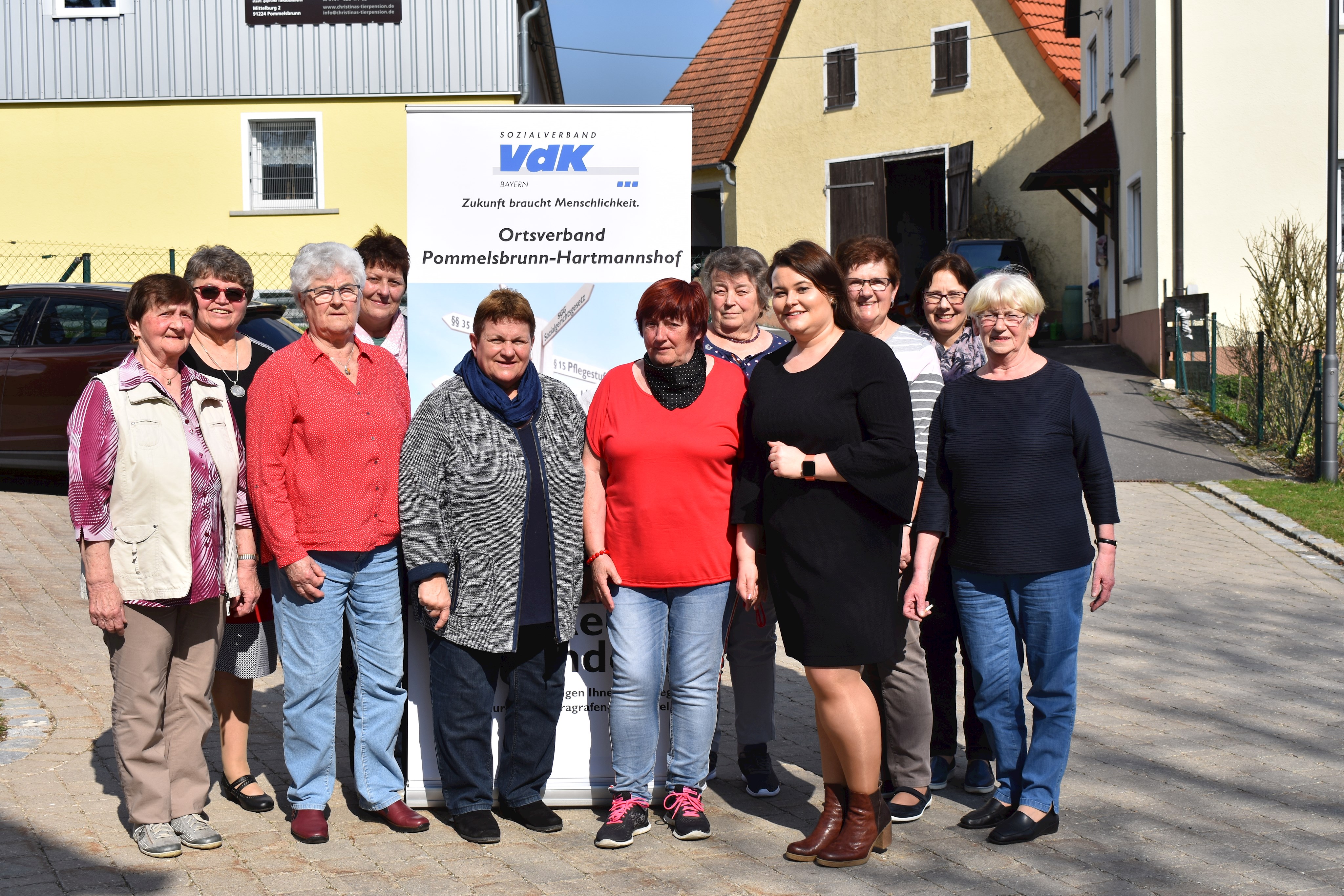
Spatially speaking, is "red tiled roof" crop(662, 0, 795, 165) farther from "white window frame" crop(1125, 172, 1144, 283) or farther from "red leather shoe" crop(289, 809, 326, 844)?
"red leather shoe" crop(289, 809, 326, 844)

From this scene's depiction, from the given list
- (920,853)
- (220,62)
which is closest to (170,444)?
(920,853)

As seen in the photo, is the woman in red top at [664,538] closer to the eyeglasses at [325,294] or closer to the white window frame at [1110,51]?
the eyeglasses at [325,294]

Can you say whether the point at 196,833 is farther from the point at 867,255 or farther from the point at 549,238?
the point at 867,255

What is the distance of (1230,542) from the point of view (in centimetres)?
1032

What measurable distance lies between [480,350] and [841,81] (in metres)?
26.8

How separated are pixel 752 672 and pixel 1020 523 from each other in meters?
1.35

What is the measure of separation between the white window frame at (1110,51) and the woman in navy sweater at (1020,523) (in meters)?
18.5

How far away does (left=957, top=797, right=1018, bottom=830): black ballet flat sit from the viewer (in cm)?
480

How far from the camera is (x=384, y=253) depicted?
5.19 meters

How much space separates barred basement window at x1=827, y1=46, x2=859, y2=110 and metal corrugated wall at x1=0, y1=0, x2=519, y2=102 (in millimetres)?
12087

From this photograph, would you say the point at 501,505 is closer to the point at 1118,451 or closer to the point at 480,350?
the point at 480,350

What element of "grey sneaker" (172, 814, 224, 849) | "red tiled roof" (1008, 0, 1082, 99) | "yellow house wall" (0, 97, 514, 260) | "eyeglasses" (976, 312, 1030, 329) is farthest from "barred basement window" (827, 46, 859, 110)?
"grey sneaker" (172, 814, 224, 849)

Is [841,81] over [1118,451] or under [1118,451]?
over

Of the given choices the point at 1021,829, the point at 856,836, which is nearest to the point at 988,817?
the point at 1021,829
